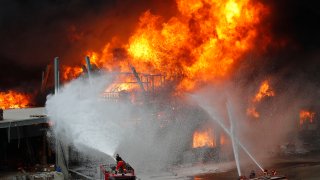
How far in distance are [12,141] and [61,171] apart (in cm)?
455

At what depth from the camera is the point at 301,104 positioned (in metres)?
47.9

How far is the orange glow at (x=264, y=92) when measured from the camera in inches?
1735

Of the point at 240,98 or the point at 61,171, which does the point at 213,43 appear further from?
the point at 61,171

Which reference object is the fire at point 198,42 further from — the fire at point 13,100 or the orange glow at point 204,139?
the fire at point 13,100

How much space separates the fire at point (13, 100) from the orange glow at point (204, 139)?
21294 mm

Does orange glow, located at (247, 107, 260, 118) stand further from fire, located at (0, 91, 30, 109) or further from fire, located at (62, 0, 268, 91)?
fire, located at (0, 91, 30, 109)

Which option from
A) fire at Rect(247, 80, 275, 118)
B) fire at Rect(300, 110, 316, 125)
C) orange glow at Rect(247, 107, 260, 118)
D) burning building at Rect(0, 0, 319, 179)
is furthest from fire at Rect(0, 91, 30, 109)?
fire at Rect(300, 110, 316, 125)

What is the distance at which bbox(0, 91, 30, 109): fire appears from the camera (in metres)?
46.3

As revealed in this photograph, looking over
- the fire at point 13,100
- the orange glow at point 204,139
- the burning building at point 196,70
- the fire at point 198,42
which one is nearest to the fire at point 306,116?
the burning building at point 196,70

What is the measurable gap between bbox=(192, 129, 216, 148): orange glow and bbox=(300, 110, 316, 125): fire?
1561 cm

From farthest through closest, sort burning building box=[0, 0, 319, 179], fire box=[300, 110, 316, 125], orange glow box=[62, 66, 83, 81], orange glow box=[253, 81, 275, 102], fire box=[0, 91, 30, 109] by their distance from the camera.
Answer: orange glow box=[62, 66, 83, 81] < fire box=[300, 110, 316, 125] < fire box=[0, 91, 30, 109] < orange glow box=[253, 81, 275, 102] < burning building box=[0, 0, 319, 179]

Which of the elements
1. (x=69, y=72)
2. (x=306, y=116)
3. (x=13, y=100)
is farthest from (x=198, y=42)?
(x=13, y=100)

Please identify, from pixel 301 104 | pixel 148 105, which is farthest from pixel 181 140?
pixel 301 104

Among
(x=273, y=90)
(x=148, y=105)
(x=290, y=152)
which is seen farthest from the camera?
(x=273, y=90)
